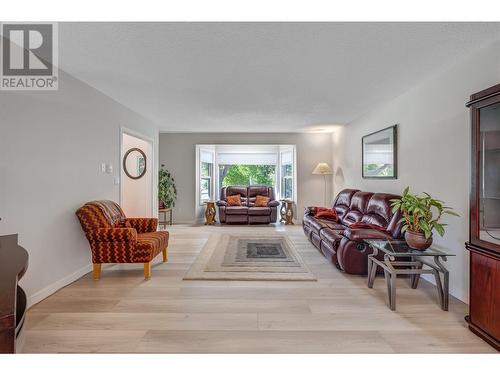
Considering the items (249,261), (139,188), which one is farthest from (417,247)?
(139,188)

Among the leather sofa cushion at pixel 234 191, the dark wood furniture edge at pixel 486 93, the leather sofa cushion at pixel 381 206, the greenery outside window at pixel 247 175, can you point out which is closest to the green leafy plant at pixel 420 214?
the leather sofa cushion at pixel 381 206

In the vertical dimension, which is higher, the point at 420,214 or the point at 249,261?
the point at 420,214

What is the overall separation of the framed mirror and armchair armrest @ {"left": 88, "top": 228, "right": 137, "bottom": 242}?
2.72 meters

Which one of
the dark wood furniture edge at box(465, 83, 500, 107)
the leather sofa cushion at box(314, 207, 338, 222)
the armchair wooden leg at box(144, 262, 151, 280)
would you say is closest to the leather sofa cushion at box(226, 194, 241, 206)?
the leather sofa cushion at box(314, 207, 338, 222)

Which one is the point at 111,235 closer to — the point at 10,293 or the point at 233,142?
the point at 10,293

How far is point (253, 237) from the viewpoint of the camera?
17.9ft

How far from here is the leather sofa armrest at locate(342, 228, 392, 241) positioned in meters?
3.14

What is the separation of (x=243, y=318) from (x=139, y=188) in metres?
4.23

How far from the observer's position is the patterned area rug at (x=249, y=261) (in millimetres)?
3281

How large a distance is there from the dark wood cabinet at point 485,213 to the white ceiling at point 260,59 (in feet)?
2.32

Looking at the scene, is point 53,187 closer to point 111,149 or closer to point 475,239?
point 111,149

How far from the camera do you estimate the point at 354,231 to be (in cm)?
327

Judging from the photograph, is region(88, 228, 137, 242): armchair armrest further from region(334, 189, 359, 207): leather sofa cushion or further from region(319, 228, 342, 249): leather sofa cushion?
region(334, 189, 359, 207): leather sofa cushion
